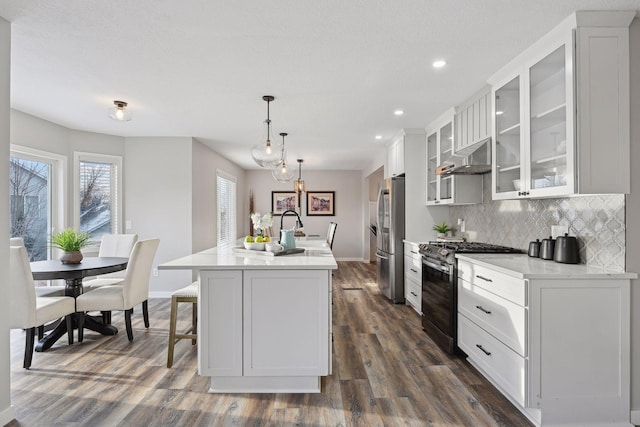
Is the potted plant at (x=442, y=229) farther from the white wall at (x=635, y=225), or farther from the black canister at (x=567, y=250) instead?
the white wall at (x=635, y=225)

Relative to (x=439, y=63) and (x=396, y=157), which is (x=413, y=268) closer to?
(x=396, y=157)

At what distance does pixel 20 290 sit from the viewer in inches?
112

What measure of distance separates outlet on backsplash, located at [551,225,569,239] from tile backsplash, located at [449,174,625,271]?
0.09ft

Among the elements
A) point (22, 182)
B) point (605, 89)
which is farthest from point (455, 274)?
point (22, 182)

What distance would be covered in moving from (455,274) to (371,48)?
75.7 inches

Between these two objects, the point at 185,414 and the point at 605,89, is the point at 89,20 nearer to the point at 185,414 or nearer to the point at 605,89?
the point at 185,414

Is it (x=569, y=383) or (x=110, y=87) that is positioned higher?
(x=110, y=87)

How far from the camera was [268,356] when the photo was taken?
2.48 metres

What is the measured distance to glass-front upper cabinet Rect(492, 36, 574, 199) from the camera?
221 cm

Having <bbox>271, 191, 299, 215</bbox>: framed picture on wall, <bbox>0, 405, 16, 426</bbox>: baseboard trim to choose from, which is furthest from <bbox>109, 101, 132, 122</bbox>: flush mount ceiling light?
<bbox>271, 191, 299, 215</bbox>: framed picture on wall

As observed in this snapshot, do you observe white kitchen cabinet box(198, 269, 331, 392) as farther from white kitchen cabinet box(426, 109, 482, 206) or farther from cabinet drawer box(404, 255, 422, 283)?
white kitchen cabinet box(426, 109, 482, 206)

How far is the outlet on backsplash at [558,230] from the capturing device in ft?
8.57

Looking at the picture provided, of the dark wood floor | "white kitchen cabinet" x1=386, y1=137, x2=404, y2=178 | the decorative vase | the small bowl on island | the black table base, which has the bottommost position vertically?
the dark wood floor

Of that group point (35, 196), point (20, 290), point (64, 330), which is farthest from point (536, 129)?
point (35, 196)
